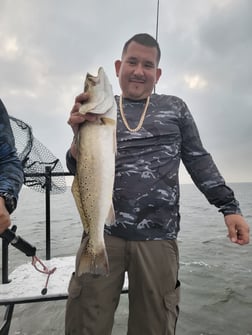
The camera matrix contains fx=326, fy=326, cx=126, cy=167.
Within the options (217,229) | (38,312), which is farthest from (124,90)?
(217,229)

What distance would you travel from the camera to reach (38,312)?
18.2 feet

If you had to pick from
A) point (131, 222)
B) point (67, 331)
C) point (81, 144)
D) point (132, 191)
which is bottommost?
point (67, 331)

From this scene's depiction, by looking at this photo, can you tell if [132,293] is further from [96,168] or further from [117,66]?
[117,66]

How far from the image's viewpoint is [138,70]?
2.97 metres

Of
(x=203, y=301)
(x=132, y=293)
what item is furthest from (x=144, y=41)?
(x=203, y=301)

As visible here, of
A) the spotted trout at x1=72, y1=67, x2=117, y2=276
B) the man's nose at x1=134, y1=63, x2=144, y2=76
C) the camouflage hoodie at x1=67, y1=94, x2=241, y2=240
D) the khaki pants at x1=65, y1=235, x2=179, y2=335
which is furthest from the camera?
the man's nose at x1=134, y1=63, x2=144, y2=76

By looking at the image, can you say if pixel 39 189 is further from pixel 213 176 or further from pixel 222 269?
pixel 222 269

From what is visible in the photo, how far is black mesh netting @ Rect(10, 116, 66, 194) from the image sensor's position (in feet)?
16.2

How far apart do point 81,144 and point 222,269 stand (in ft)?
25.2

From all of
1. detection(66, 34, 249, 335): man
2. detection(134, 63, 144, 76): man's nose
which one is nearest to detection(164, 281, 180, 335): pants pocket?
detection(66, 34, 249, 335): man

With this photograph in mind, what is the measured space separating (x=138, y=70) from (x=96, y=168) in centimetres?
119

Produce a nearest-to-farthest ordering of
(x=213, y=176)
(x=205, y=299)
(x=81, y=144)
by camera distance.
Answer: (x=81, y=144) < (x=213, y=176) < (x=205, y=299)

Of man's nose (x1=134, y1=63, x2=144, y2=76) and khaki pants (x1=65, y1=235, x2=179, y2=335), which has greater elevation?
man's nose (x1=134, y1=63, x2=144, y2=76)

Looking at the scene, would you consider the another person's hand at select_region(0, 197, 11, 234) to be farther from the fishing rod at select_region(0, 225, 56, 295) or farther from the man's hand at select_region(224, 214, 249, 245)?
the man's hand at select_region(224, 214, 249, 245)
